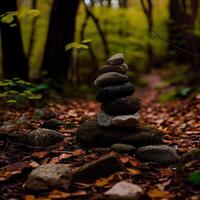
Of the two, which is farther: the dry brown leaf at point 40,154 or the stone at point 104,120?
the stone at point 104,120

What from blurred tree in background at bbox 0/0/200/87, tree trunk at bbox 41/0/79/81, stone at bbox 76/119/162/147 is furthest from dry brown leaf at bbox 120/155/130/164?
tree trunk at bbox 41/0/79/81

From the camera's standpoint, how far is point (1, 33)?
21.5ft

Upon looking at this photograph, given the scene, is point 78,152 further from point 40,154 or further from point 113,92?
point 113,92

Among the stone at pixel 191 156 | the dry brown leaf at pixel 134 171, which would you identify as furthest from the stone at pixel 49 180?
the stone at pixel 191 156

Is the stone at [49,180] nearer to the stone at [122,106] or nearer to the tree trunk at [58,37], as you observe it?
the stone at [122,106]

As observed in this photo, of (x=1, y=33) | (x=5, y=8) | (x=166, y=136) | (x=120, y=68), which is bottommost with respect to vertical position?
(x=166, y=136)

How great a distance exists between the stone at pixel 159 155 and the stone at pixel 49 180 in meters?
0.86

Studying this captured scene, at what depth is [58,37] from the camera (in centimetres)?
848

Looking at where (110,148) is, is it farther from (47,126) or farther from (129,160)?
(47,126)

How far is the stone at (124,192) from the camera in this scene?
259 cm

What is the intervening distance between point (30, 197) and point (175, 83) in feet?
31.3

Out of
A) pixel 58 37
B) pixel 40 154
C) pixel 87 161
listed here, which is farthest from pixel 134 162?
pixel 58 37

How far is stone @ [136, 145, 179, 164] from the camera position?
11.4 feet

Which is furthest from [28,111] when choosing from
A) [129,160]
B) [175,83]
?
[175,83]
